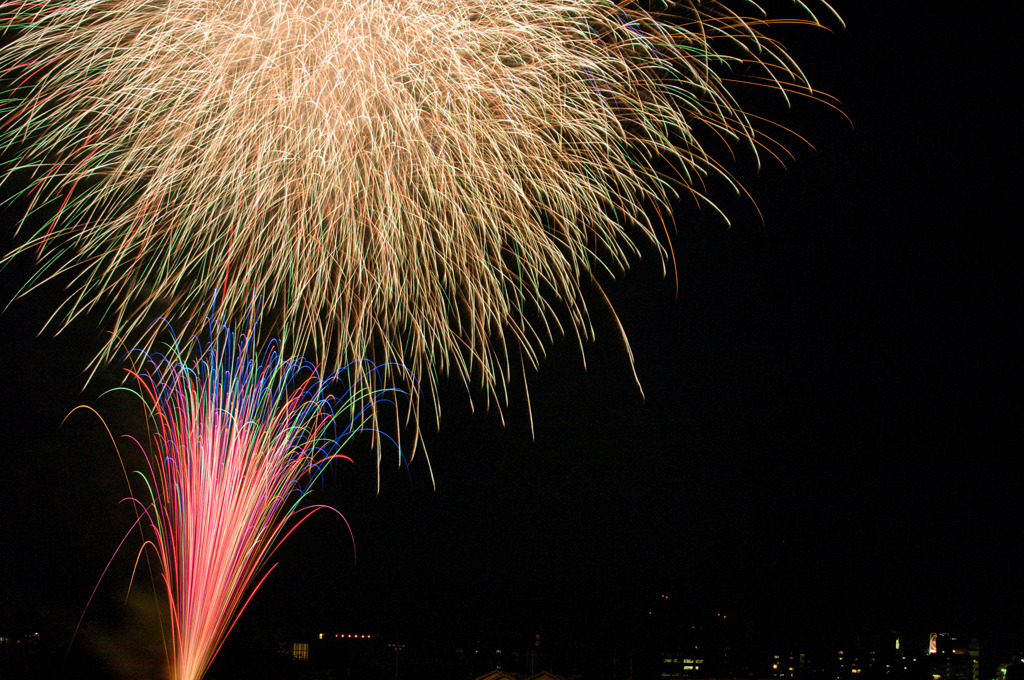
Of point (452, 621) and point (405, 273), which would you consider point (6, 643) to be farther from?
point (452, 621)

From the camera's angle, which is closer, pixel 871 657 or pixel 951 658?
pixel 951 658

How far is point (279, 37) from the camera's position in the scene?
9406mm

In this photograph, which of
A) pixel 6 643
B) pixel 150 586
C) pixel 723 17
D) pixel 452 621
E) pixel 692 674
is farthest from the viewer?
pixel 452 621

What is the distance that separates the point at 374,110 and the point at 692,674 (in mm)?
30021

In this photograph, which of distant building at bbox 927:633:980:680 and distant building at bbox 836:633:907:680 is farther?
distant building at bbox 927:633:980:680

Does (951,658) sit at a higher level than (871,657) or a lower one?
higher

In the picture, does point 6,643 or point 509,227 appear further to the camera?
point 6,643

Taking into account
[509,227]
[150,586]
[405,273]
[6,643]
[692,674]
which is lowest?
[692,674]

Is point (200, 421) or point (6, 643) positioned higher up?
point (200, 421)

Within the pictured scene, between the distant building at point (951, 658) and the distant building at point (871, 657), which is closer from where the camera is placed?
the distant building at point (871, 657)

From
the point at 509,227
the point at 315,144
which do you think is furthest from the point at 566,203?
the point at 315,144

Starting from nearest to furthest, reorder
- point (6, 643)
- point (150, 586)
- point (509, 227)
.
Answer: point (509, 227) → point (6, 643) → point (150, 586)

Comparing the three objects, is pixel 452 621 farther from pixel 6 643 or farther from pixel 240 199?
pixel 240 199

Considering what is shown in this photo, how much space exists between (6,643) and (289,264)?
13381mm
